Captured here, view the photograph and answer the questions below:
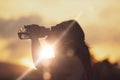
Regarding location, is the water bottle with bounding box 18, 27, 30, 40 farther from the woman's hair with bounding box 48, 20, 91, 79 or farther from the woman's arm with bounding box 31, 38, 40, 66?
the woman's hair with bounding box 48, 20, 91, 79

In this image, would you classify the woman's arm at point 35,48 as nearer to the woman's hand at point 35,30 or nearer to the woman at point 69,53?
the woman's hand at point 35,30

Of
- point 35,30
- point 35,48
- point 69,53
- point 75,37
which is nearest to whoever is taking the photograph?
point 69,53

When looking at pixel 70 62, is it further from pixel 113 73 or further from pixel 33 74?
pixel 113 73

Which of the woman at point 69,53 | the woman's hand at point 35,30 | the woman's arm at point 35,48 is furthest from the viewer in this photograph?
the woman's arm at point 35,48

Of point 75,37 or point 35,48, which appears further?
point 35,48

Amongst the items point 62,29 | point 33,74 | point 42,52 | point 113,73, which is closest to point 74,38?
point 62,29

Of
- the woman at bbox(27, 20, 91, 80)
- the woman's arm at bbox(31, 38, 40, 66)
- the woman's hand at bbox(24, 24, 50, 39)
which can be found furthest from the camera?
the woman's arm at bbox(31, 38, 40, 66)

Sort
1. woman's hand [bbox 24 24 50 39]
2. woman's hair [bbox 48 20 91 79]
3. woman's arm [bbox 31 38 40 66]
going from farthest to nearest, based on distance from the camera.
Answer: woman's arm [bbox 31 38 40 66], woman's hand [bbox 24 24 50 39], woman's hair [bbox 48 20 91 79]

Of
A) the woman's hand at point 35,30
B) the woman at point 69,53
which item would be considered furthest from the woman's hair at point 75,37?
the woman's hand at point 35,30

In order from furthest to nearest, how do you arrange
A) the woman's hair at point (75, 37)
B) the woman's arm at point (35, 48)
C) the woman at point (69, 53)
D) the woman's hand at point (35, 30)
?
1. the woman's arm at point (35, 48)
2. the woman's hand at point (35, 30)
3. the woman's hair at point (75, 37)
4. the woman at point (69, 53)

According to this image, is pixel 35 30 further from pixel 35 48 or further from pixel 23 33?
pixel 35 48

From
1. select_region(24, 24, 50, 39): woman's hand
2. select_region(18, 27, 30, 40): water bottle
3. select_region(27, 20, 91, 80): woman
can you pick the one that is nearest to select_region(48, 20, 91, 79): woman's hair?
select_region(27, 20, 91, 80): woman

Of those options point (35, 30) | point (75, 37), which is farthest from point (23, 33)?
point (75, 37)

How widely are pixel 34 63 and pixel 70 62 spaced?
3.56ft
